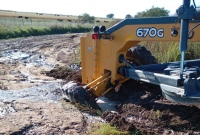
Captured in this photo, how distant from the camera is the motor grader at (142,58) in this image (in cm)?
379

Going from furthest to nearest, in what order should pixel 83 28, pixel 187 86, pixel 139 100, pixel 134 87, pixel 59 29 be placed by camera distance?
1. pixel 83 28
2. pixel 59 29
3. pixel 134 87
4. pixel 139 100
5. pixel 187 86

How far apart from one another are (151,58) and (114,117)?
2480mm

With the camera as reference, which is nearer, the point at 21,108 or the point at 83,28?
the point at 21,108

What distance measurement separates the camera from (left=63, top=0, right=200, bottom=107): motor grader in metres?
3.79

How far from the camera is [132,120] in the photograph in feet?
15.6

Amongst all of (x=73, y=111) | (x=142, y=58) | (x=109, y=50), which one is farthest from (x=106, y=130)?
(x=142, y=58)

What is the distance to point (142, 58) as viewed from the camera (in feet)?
21.4

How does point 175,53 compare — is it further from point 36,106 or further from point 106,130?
point 106,130

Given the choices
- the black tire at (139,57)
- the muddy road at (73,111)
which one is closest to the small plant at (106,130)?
the muddy road at (73,111)

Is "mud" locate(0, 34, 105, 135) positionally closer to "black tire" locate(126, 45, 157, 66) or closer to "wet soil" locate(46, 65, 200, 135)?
"wet soil" locate(46, 65, 200, 135)

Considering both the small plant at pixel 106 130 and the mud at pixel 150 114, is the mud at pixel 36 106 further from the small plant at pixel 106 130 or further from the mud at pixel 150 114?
the mud at pixel 150 114

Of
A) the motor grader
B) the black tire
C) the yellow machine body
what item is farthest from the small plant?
the black tire

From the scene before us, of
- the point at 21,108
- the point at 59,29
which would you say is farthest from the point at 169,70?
the point at 59,29

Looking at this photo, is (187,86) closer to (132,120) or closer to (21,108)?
(132,120)
